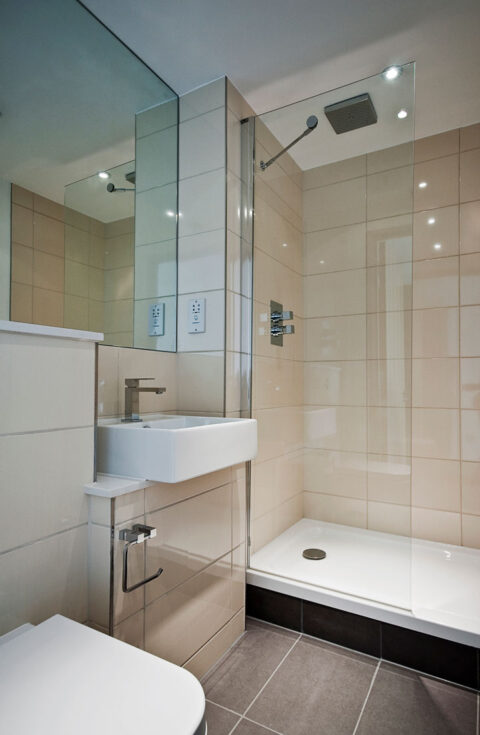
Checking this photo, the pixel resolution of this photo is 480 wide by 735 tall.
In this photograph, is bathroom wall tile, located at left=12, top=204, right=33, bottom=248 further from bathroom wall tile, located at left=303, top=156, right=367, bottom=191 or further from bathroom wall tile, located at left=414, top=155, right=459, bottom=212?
bathroom wall tile, located at left=414, top=155, right=459, bottom=212

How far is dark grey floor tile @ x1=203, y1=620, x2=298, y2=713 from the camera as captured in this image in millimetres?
1439

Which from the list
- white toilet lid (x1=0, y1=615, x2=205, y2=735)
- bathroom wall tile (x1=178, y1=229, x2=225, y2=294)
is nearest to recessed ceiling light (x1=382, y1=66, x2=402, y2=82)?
bathroom wall tile (x1=178, y1=229, x2=225, y2=294)

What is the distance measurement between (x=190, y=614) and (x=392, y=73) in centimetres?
230

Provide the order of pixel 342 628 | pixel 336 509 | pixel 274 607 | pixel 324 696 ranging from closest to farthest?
pixel 324 696 < pixel 342 628 < pixel 274 607 < pixel 336 509

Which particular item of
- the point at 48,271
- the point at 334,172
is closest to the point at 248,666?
the point at 48,271

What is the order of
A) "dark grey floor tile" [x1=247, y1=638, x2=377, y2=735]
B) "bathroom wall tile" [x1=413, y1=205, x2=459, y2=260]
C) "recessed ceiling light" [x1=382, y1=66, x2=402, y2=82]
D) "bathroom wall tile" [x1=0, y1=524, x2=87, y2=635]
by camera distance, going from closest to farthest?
"bathroom wall tile" [x1=0, y1=524, x2=87, y2=635]
"dark grey floor tile" [x1=247, y1=638, x2=377, y2=735]
"recessed ceiling light" [x1=382, y1=66, x2=402, y2=82]
"bathroom wall tile" [x1=413, y1=205, x2=459, y2=260]

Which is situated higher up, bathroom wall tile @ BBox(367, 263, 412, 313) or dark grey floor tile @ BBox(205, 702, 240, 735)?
bathroom wall tile @ BBox(367, 263, 412, 313)

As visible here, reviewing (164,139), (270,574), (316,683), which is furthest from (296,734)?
(164,139)

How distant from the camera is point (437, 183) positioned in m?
2.38

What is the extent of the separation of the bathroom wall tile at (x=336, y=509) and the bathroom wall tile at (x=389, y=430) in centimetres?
32

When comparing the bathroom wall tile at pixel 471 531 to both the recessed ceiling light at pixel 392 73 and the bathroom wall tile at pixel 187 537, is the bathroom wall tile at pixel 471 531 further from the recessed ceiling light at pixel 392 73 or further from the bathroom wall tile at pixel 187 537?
the recessed ceiling light at pixel 392 73

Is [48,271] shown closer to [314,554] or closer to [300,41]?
[300,41]

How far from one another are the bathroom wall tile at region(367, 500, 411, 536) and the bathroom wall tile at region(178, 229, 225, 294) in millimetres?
1360

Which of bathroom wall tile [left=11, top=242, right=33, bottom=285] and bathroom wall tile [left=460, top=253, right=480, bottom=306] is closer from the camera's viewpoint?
bathroom wall tile [left=11, top=242, right=33, bottom=285]
